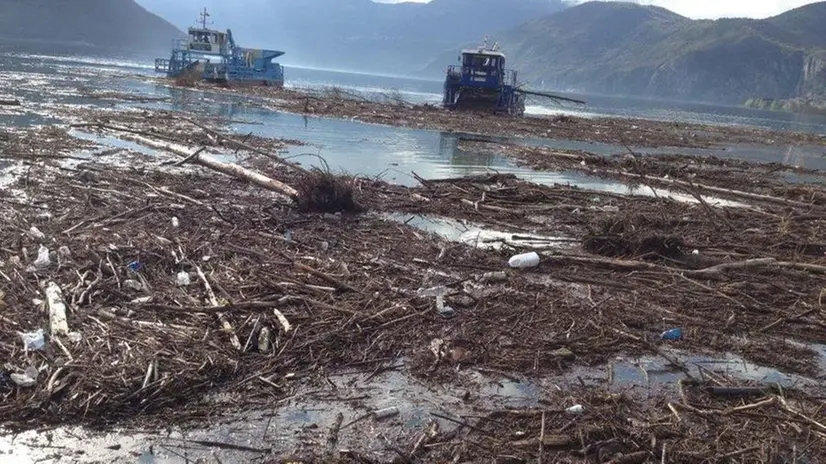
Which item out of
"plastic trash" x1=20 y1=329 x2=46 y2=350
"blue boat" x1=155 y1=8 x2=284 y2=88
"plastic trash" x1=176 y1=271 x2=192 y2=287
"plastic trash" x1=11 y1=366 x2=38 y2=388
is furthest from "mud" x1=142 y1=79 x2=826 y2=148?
"plastic trash" x1=11 y1=366 x2=38 y2=388

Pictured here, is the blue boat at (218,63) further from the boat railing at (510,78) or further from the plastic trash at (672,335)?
the plastic trash at (672,335)

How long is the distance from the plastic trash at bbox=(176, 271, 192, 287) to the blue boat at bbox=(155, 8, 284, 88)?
47485 mm

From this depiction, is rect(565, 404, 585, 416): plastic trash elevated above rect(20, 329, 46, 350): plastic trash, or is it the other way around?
rect(20, 329, 46, 350): plastic trash

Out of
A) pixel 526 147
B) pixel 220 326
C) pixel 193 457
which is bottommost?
pixel 193 457

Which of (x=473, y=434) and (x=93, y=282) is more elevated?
(x=93, y=282)

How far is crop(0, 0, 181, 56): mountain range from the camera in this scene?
459ft

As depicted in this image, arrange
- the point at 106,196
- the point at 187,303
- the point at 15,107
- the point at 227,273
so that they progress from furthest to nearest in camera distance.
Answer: the point at 15,107, the point at 106,196, the point at 227,273, the point at 187,303

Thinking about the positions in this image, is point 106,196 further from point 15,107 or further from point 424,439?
point 15,107

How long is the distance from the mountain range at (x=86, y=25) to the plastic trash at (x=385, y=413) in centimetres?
13962

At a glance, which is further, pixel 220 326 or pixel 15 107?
pixel 15 107

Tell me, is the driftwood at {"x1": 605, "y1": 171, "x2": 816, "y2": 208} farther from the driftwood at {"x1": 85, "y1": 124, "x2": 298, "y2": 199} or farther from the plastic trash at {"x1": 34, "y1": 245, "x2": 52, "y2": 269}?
the plastic trash at {"x1": 34, "y1": 245, "x2": 52, "y2": 269}

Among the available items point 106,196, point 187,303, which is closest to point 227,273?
point 187,303

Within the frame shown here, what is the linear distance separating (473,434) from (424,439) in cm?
39

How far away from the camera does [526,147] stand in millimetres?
25312
